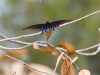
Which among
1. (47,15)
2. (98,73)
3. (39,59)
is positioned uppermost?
(47,15)

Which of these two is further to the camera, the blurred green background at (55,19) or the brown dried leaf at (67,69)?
the blurred green background at (55,19)

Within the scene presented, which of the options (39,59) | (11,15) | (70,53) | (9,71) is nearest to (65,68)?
(70,53)

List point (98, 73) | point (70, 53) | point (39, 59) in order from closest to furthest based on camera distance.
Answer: point (70, 53) → point (39, 59) → point (98, 73)

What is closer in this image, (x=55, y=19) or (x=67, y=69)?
(x=67, y=69)

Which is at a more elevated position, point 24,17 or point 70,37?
point 24,17

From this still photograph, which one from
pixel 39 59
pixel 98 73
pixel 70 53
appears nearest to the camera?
pixel 70 53

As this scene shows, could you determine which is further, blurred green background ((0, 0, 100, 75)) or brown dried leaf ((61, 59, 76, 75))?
blurred green background ((0, 0, 100, 75))

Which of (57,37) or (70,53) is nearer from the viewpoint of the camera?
(70,53)

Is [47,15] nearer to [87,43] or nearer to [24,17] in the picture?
[24,17]
